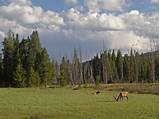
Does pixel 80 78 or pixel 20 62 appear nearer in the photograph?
pixel 20 62

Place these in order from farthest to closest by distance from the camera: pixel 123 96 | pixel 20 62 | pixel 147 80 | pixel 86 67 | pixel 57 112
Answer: pixel 86 67 < pixel 147 80 < pixel 20 62 < pixel 123 96 < pixel 57 112

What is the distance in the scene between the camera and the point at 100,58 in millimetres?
178125

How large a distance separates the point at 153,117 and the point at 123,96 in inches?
999

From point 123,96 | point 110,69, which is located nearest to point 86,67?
point 110,69

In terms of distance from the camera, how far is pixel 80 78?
602 ft

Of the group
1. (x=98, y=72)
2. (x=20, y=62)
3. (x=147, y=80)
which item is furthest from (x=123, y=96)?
(x=98, y=72)

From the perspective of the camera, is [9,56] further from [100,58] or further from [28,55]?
[100,58]

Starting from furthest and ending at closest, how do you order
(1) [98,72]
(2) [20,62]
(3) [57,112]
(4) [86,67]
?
(4) [86,67], (1) [98,72], (2) [20,62], (3) [57,112]

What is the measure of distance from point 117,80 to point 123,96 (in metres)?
108

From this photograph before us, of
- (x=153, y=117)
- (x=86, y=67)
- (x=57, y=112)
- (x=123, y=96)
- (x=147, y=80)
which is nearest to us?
(x=153, y=117)

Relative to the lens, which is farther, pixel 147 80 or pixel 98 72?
pixel 98 72

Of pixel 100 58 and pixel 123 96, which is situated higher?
pixel 100 58

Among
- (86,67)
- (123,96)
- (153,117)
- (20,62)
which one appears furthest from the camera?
(86,67)

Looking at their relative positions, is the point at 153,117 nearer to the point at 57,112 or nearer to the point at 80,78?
the point at 57,112
